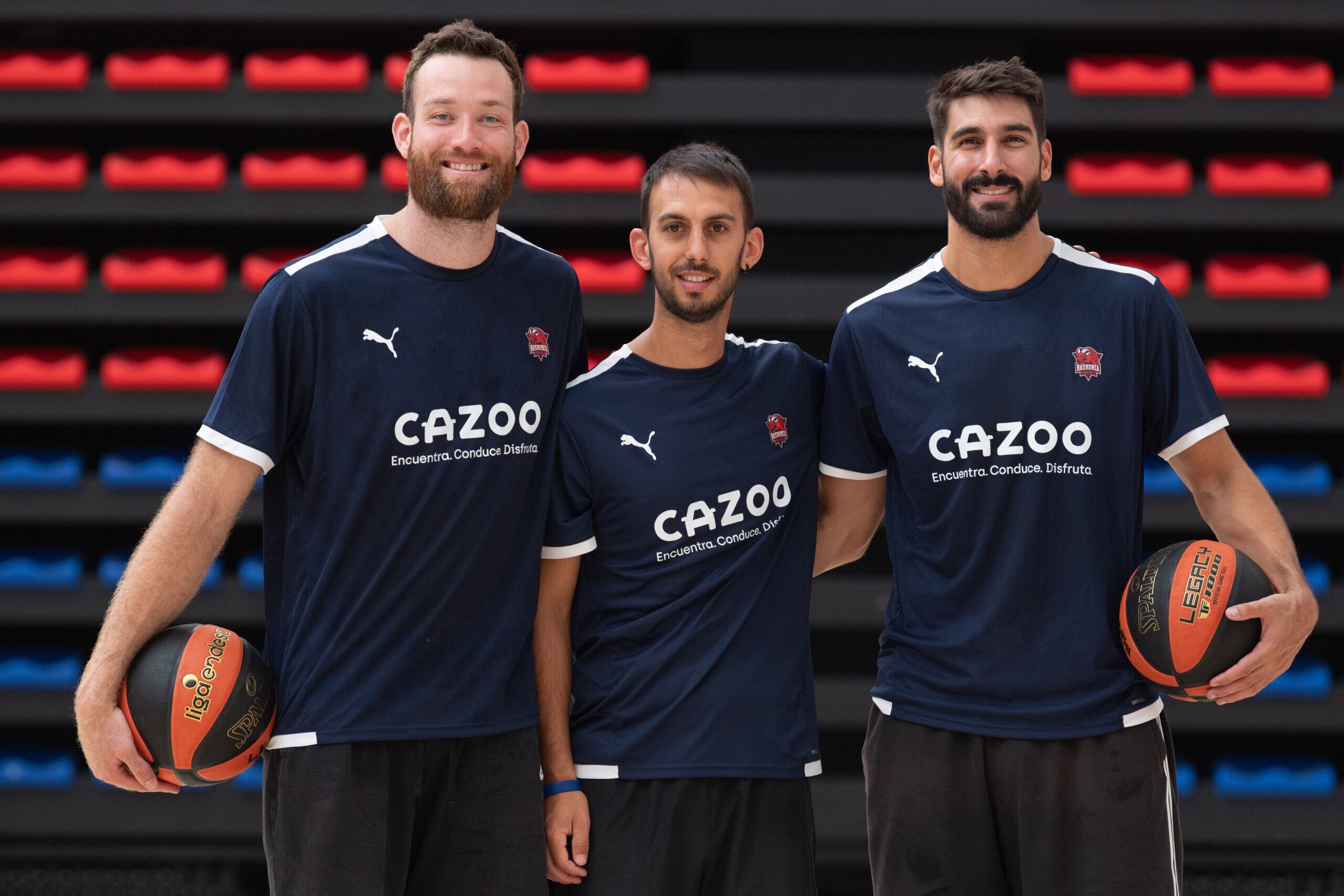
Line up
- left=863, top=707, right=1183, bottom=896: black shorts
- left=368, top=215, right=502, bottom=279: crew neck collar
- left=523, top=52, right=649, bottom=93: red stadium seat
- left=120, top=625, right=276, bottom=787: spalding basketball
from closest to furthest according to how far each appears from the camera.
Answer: left=120, top=625, right=276, bottom=787: spalding basketball
left=863, top=707, right=1183, bottom=896: black shorts
left=368, top=215, right=502, bottom=279: crew neck collar
left=523, top=52, right=649, bottom=93: red stadium seat

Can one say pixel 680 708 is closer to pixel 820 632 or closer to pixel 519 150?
pixel 519 150

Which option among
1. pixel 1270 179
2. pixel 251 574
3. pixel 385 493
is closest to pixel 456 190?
Answer: pixel 385 493

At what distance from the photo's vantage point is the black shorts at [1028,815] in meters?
2.19

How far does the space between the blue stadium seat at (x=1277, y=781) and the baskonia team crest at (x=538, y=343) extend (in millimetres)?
2864

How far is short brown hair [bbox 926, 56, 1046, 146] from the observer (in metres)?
2.30

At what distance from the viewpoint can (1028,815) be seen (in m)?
2.21

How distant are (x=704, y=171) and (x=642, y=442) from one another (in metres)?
0.53

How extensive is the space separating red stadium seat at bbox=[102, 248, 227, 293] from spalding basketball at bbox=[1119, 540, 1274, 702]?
3.05 m

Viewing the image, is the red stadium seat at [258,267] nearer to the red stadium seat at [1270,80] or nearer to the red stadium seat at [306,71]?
the red stadium seat at [306,71]

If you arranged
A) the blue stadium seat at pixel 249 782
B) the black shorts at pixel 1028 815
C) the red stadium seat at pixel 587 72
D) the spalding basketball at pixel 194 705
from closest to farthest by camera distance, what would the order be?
the spalding basketball at pixel 194 705 < the black shorts at pixel 1028 815 < the blue stadium seat at pixel 249 782 < the red stadium seat at pixel 587 72

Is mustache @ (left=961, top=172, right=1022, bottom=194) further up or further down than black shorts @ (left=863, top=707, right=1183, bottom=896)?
further up

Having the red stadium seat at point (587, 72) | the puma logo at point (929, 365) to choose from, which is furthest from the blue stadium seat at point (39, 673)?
the puma logo at point (929, 365)

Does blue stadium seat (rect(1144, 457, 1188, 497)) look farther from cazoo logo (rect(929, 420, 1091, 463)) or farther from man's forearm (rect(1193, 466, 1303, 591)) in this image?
cazoo logo (rect(929, 420, 1091, 463))

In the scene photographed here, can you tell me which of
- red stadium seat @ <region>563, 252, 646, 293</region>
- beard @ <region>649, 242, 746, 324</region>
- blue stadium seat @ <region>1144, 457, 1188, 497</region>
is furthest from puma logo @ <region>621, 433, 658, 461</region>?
blue stadium seat @ <region>1144, 457, 1188, 497</region>
